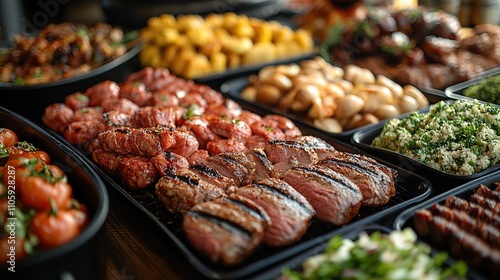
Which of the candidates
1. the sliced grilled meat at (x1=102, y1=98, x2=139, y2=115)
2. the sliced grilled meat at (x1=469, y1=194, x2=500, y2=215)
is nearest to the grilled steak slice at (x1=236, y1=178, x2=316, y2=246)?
the sliced grilled meat at (x1=469, y1=194, x2=500, y2=215)

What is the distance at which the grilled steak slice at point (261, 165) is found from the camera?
2414 millimetres

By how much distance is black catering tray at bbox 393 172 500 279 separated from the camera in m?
1.96

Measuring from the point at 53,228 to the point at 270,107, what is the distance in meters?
2.36

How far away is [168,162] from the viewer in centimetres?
243

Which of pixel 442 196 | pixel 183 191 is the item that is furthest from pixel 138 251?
pixel 442 196

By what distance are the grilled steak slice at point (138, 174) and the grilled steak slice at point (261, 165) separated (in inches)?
20.0

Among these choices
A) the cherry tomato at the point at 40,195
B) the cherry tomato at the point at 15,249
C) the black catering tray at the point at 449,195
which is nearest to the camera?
the cherry tomato at the point at 15,249

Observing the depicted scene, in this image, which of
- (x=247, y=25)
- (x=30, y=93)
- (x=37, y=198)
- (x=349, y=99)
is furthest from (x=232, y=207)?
(x=247, y=25)

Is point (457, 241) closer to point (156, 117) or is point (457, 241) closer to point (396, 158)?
point (396, 158)

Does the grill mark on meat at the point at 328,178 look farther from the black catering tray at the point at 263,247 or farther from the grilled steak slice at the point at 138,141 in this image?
the grilled steak slice at the point at 138,141

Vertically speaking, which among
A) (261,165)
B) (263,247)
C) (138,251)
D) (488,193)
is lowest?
(138,251)

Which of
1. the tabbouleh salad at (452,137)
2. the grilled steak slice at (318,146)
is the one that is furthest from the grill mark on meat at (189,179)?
the tabbouleh salad at (452,137)

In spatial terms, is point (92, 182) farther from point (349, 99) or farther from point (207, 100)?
point (349, 99)

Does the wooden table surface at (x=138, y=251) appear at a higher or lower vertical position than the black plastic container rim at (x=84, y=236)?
lower
